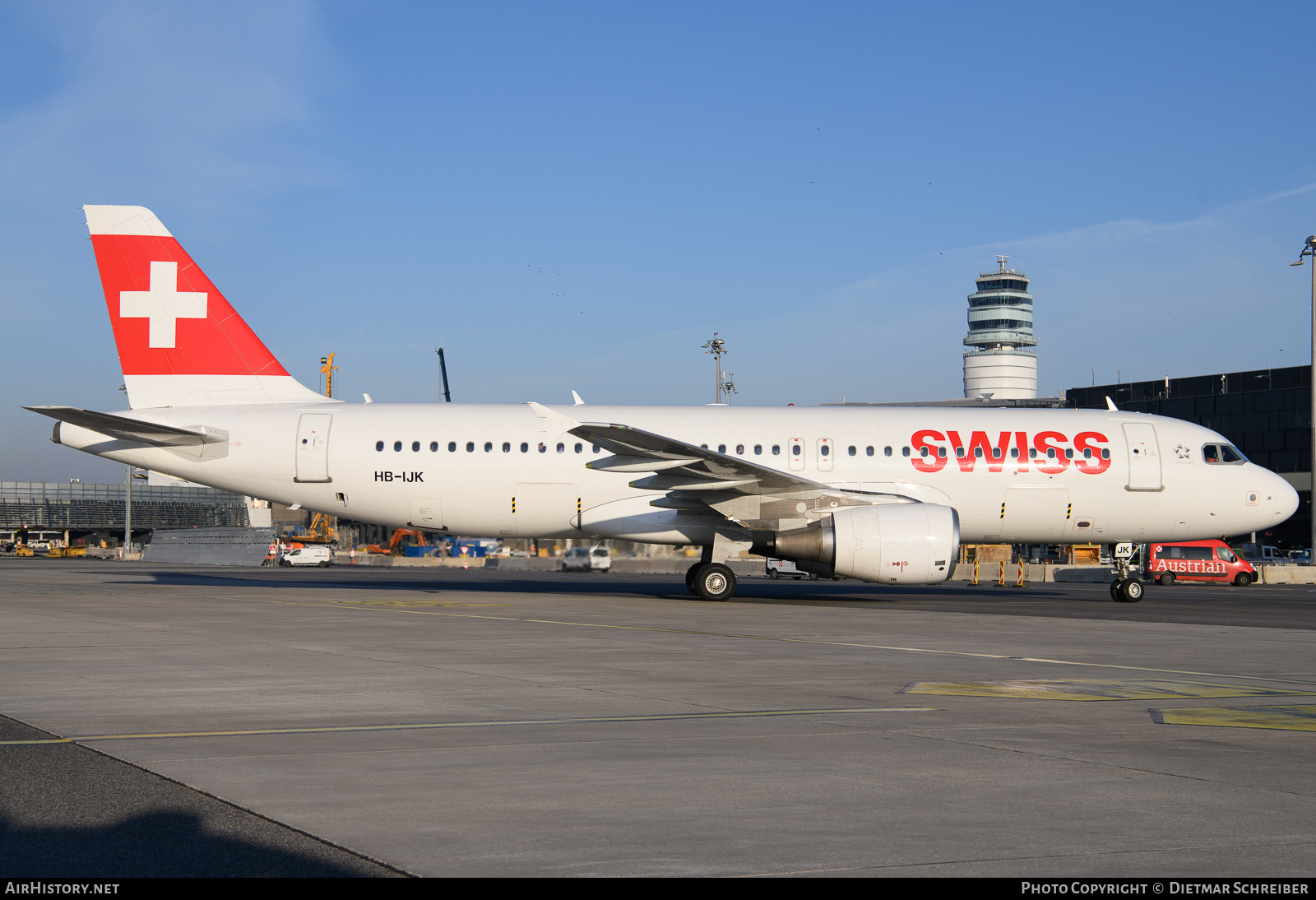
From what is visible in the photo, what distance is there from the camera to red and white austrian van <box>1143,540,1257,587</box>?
130 ft

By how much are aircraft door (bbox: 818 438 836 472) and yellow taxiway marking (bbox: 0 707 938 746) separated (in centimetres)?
1493

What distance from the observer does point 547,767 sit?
20.2 feet

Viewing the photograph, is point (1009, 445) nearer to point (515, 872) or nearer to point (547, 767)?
point (547, 767)

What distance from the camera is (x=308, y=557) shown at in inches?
2333

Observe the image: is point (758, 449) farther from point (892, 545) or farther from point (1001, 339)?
point (1001, 339)

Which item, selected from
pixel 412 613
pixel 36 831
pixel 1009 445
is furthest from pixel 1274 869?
pixel 1009 445

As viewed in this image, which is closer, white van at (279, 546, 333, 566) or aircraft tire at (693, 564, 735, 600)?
aircraft tire at (693, 564, 735, 600)

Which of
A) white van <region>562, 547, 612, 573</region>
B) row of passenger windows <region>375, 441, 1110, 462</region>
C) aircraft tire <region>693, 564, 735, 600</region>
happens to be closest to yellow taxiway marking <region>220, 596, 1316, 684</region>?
row of passenger windows <region>375, 441, 1110, 462</region>

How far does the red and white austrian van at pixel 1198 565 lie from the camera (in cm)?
3962

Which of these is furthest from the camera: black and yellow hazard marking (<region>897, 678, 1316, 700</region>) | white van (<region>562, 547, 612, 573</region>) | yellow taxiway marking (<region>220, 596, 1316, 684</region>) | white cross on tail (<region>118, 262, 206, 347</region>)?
white van (<region>562, 547, 612, 573</region>)

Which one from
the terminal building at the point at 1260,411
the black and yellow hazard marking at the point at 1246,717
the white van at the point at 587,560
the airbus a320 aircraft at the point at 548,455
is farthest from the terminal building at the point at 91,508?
the black and yellow hazard marking at the point at 1246,717

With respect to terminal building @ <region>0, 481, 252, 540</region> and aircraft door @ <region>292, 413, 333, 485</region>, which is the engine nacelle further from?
terminal building @ <region>0, 481, 252, 540</region>

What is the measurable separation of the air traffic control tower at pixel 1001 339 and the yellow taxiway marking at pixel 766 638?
15511 cm

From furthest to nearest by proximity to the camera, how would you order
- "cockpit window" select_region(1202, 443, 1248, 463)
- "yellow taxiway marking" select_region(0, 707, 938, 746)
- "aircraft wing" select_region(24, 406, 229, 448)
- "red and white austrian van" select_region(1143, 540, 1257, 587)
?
"red and white austrian van" select_region(1143, 540, 1257, 587), "cockpit window" select_region(1202, 443, 1248, 463), "aircraft wing" select_region(24, 406, 229, 448), "yellow taxiway marking" select_region(0, 707, 938, 746)
